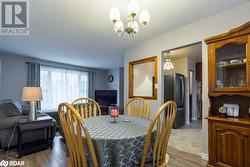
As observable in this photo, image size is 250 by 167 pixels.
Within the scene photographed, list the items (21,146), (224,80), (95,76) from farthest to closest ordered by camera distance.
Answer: (95,76) < (21,146) < (224,80)

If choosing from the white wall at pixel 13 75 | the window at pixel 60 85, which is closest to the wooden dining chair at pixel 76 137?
the white wall at pixel 13 75

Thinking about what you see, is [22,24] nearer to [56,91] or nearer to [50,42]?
[50,42]

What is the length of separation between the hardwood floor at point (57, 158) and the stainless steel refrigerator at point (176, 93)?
6.42 feet

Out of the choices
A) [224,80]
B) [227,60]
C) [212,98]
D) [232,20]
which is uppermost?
[232,20]

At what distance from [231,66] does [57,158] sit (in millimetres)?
3072

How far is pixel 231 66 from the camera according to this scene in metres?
2.19

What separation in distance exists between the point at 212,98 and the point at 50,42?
12.1 ft

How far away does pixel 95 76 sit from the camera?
8000 millimetres

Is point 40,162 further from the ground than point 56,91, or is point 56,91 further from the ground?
point 56,91

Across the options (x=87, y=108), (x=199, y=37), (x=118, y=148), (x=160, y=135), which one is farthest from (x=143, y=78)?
(x=118, y=148)

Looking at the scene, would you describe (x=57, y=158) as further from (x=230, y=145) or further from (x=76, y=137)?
(x=230, y=145)

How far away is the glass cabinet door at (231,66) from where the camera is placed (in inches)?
79.1

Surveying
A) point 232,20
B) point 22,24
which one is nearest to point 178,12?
point 232,20

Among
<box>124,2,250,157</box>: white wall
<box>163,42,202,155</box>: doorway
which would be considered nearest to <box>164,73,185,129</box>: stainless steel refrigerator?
<box>163,42,202,155</box>: doorway
